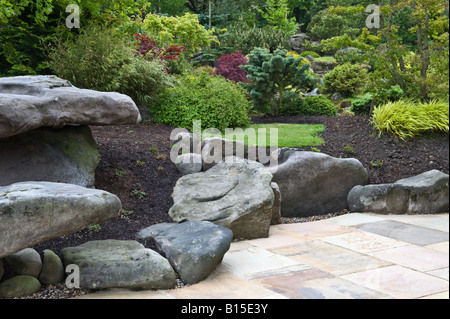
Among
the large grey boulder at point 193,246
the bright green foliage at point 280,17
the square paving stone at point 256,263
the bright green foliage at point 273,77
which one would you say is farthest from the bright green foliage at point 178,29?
the square paving stone at point 256,263

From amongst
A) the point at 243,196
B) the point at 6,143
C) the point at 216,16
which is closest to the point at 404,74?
the point at 243,196

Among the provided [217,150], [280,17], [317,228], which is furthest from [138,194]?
[280,17]

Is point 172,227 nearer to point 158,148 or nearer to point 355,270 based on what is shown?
point 355,270

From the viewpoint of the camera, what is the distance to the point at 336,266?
424 cm

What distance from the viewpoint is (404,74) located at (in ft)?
27.1

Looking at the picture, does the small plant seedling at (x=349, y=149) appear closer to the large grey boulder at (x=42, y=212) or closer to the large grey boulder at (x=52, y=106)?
the large grey boulder at (x=52, y=106)

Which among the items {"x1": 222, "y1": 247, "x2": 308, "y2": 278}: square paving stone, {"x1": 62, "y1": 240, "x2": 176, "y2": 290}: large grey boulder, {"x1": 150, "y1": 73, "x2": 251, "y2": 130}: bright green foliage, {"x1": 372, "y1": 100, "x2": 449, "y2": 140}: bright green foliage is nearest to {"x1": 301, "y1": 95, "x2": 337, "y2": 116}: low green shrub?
{"x1": 150, "y1": 73, "x2": 251, "y2": 130}: bright green foliage

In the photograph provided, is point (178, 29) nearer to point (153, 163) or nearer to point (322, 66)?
point (322, 66)

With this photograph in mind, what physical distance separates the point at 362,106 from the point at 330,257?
6940 millimetres

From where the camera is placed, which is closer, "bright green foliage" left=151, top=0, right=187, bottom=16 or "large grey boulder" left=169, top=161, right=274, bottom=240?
"large grey boulder" left=169, top=161, right=274, bottom=240

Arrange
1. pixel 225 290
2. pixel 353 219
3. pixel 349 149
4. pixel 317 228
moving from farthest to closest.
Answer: pixel 349 149 < pixel 353 219 < pixel 317 228 < pixel 225 290

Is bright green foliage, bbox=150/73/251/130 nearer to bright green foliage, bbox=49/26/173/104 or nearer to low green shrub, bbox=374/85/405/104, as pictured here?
bright green foliage, bbox=49/26/173/104

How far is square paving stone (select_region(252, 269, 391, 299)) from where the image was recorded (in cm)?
348

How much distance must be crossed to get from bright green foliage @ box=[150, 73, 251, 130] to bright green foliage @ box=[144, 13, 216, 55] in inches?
234
